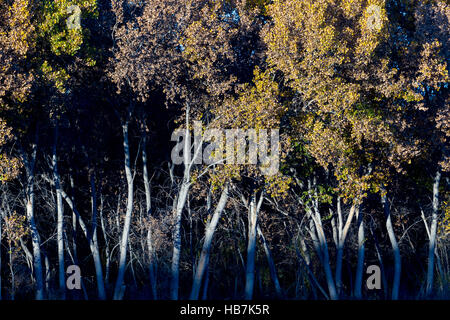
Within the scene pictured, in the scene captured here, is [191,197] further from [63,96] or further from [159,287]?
[63,96]

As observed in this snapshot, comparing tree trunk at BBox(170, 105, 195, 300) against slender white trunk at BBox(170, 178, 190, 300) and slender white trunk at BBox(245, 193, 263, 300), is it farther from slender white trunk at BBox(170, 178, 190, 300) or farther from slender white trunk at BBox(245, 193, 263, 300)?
slender white trunk at BBox(245, 193, 263, 300)

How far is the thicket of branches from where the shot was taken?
1867 centimetres

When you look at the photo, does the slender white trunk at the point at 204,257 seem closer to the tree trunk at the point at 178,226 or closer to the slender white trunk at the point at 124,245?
the tree trunk at the point at 178,226

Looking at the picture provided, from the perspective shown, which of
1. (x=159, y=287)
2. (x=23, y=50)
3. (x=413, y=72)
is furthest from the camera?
(x=159, y=287)

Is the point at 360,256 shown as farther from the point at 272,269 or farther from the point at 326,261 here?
the point at 272,269

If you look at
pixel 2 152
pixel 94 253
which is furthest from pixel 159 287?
pixel 2 152

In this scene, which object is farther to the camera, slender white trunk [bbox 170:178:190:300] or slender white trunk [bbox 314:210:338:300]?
slender white trunk [bbox 314:210:338:300]

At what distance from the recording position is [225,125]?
19.2m

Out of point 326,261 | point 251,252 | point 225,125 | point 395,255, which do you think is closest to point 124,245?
point 251,252

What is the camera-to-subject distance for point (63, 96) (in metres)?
18.8

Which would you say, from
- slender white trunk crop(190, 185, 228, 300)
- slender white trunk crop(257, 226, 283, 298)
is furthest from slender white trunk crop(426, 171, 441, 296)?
slender white trunk crop(190, 185, 228, 300)
